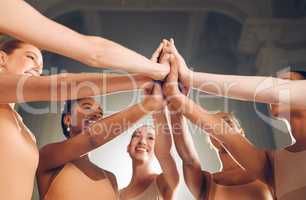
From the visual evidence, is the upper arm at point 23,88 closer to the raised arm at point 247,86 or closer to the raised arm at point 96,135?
the raised arm at point 96,135

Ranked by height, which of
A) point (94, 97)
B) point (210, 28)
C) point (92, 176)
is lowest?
point (92, 176)

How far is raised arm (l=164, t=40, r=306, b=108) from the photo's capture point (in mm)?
1968

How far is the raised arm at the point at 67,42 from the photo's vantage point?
177 cm

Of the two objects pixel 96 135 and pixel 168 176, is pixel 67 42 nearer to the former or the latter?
pixel 96 135

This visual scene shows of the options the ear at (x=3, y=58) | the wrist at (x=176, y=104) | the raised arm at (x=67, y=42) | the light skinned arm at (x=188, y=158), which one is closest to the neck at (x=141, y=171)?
the light skinned arm at (x=188, y=158)

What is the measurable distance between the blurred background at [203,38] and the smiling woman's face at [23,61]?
0.14 feet

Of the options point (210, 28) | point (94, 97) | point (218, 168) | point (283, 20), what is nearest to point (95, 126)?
point (94, 97)

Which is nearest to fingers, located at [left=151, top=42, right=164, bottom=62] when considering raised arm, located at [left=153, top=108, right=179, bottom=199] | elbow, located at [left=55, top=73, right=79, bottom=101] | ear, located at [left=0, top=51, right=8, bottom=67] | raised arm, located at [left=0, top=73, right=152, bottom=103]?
raised arm, located at [left=0, top=73, right=152, bottom=103]

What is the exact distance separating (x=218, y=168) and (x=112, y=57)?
2.03ft

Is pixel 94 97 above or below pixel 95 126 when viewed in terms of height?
above

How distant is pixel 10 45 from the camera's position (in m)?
1.90

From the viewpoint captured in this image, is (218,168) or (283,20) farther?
(283,20)

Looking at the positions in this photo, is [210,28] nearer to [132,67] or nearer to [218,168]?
[132,67]

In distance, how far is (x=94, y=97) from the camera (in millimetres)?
1920
